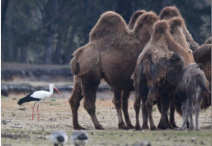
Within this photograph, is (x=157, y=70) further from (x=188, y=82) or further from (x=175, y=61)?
(x=188, y=82)

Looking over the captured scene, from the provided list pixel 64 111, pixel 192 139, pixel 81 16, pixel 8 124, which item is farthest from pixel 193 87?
pixel 81 16

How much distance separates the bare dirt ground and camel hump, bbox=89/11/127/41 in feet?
7.13

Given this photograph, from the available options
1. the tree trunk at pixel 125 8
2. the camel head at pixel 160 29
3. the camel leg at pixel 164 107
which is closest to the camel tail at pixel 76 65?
the camel head at pixel 160 29

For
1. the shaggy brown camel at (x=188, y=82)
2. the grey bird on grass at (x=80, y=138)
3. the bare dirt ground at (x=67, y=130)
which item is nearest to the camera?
the grey bird on grass at (x=80, y=138)

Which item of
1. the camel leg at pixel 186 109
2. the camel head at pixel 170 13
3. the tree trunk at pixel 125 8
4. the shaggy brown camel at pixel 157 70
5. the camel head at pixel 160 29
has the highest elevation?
the tree trunk at pixel 125 8

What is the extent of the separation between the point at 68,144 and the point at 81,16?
32223mm

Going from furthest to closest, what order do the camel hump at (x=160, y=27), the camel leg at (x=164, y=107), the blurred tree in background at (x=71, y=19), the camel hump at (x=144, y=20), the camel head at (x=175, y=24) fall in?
the blurred tree in background at (x=71, y=19) < the camel hump at (x=144, y=20) < the camel head at (x=175, y=24) < the camel leg at (x=164, y=107) < the camel hump at (x=160, y=27)

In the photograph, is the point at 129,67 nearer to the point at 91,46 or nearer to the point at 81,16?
the point at 91,46

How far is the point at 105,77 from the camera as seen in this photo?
42.2 ft

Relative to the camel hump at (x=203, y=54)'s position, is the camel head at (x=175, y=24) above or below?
above

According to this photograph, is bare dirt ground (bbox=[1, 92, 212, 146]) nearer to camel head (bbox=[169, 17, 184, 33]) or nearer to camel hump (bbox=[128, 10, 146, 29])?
camel head (bbox=[169, 17, 184, 33])

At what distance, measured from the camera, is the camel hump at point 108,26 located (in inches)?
520

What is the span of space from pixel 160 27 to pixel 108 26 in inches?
65.5

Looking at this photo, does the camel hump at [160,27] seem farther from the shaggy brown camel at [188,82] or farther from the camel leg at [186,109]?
the camel leg at [186,109]
